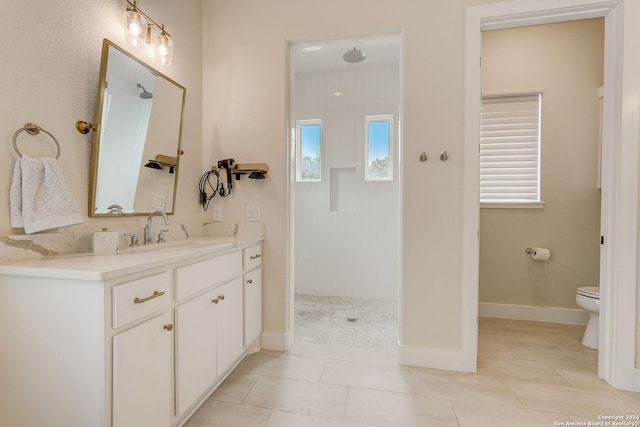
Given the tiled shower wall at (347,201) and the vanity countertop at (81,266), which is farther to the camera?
the tiled shower wall at (347,201)

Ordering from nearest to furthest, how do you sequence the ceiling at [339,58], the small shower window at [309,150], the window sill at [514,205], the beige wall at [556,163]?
the beige wall at [556,163] → the window sill at [514,205] → the ceiling at [339,58] → the small shower window at [309,150]

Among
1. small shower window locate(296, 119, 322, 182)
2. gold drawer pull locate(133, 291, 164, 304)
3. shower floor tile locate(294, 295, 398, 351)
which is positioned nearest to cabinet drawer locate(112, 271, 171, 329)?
gold drawer pull locate(133, 291, 164, 304)

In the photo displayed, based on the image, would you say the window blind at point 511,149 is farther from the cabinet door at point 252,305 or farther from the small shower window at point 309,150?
the cabinet door at point 252,305

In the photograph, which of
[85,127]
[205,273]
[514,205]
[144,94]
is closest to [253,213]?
[205,273]

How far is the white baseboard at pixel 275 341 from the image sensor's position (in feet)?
7.59

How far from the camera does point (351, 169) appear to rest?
146 inches

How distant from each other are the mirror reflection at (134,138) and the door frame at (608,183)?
6.71ft

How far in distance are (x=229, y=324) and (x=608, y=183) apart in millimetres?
2552

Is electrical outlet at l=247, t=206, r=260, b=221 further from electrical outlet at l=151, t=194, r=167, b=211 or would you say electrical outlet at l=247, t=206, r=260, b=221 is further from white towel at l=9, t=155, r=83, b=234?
white towel at l=9, t=155, r=83, b=234

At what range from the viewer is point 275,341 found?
91.5 inches

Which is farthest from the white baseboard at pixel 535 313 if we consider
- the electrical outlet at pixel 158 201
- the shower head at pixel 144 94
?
the shower head at pixel 144 94

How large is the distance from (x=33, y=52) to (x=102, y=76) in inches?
10.7

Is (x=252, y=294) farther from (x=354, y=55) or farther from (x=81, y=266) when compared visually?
(x=354, y=55)

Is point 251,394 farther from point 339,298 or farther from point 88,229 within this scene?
point 339,298
